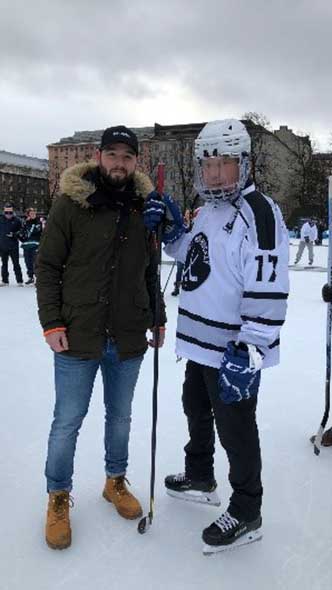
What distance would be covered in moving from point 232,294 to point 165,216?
539 millimetres

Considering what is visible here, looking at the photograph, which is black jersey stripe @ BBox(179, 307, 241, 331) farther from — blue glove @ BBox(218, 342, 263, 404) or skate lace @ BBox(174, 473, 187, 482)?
skate lace @ BBox(174, 473, 187, 482)

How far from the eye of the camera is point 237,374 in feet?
6.84

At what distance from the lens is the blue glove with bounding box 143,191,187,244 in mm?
2346

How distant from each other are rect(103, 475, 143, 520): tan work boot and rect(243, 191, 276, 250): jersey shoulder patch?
1.48 meters

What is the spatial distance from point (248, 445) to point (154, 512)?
739mm

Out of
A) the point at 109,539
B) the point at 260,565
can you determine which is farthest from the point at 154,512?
the point at 260,565

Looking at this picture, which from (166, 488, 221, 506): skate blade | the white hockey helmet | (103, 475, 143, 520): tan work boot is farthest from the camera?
(166, 488, 221, 506): skate blade

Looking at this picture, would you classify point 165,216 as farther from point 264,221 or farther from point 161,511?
point 161,511

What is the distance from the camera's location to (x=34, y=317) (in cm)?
820

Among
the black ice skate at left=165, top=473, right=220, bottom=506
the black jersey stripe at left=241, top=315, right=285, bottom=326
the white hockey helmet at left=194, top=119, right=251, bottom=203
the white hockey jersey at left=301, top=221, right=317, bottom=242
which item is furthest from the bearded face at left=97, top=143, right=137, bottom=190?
the white hockey jersey at left=301, top=221, right=317, bottom=242

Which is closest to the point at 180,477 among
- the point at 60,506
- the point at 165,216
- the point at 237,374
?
the point at 60,506

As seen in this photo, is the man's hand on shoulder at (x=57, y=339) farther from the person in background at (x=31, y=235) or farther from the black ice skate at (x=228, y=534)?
the person in background at (x=31, y=235)

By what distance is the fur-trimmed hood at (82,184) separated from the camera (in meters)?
2.27

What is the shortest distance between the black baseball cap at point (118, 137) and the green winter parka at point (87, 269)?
0.47 ft
